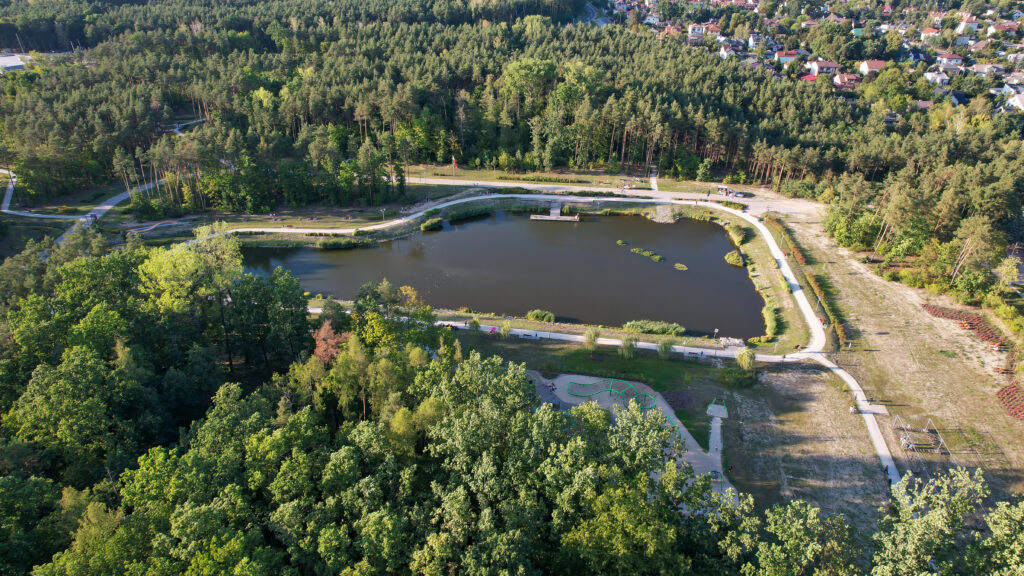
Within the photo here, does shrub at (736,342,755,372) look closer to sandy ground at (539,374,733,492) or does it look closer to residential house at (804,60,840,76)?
sandy ground at (539,374,733,492)

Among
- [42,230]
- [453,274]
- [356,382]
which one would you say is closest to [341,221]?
[453,274]

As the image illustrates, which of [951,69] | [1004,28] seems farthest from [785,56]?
[1004,28]

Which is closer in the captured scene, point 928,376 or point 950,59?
point 928,376

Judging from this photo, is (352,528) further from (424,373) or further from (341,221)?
(341,221)

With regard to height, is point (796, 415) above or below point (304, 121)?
below

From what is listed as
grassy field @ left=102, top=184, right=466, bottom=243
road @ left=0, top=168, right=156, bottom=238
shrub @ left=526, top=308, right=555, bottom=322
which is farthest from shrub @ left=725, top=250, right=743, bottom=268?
road @ left=0, top=168, right=156, bottom=238

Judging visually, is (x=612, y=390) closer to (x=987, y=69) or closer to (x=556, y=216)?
(x=556, y=216)

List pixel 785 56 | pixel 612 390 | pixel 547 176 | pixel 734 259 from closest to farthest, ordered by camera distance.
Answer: pixel 612 390 → pixel 734 259 → pixel 547 176 → pixel 785 56
